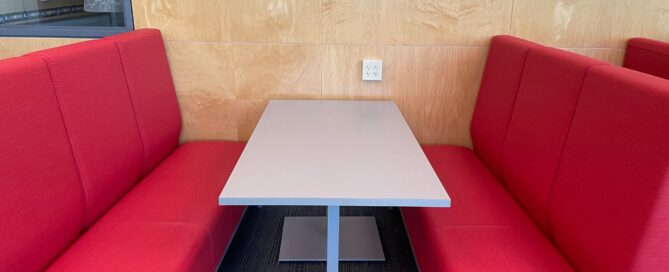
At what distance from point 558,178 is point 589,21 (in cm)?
117

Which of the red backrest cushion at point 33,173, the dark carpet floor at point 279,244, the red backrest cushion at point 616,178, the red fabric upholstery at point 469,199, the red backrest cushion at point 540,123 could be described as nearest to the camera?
the red backrest cushion at point 616,178

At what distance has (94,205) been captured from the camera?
5.05 ft

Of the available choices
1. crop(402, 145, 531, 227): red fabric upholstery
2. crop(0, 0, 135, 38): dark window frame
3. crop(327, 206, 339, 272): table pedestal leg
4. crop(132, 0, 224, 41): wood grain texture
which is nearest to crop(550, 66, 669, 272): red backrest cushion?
crop(402, 145, 531, 227): red fabric upholstery

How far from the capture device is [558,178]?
1.42m

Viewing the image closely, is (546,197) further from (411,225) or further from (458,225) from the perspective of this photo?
(411,225)

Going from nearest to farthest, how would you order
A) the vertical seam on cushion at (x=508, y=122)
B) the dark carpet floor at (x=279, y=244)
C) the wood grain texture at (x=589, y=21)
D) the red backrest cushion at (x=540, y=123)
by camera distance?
the red backrest cushion at (x=540, y=123), the vertical seam on cushion at (x=508, y=122), the dark carpet floor at (x=279, y=244), the wood grain texture at (x=589, y=21)

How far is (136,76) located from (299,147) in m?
0.85

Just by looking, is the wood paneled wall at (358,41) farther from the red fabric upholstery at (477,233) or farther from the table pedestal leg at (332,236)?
the table pedestal leg at (332,236)

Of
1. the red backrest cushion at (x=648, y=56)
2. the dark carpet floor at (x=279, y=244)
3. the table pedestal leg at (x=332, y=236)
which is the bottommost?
the dark carpet floor at (x=279, y=244)

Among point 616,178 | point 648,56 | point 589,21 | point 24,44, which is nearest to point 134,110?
point 24,44

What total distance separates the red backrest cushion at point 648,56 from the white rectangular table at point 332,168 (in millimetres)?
1185

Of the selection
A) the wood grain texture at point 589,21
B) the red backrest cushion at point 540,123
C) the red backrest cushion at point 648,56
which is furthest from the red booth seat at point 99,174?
the red backrest cushion at point 648,56

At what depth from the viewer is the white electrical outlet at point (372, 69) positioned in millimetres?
2254

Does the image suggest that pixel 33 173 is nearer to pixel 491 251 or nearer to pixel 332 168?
pixel 332 168
